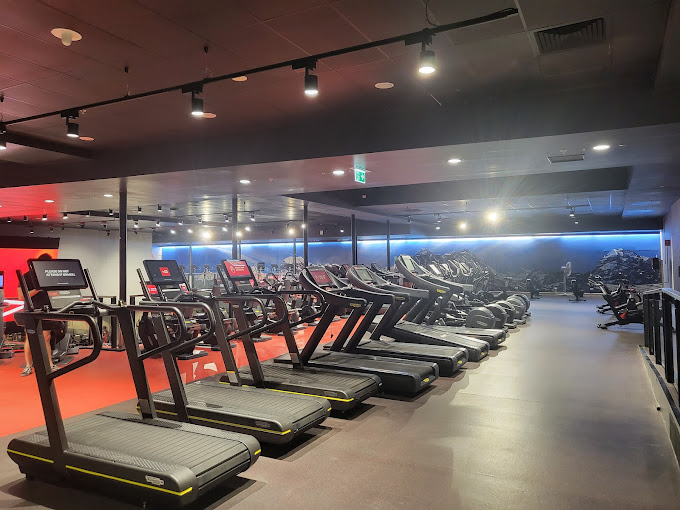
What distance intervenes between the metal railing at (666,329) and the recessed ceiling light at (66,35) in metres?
5.29

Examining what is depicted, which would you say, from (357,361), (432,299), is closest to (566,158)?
(432,299)

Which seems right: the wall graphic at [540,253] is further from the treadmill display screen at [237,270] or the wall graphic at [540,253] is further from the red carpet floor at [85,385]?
the red carpet floor at [85,385]

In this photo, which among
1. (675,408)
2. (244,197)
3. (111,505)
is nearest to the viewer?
(111,505)

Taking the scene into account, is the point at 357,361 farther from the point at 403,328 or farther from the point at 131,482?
the point at 131,482

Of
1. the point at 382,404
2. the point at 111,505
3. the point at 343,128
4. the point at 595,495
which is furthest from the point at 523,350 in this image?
the point at 111,505

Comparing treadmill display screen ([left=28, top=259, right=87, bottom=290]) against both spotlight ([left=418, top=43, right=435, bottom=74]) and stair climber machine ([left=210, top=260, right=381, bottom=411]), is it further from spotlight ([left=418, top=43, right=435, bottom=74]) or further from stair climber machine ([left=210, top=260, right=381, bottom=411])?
spotlight ([left=418, top=43, right=435, bottom=74])

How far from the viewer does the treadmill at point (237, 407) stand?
12.3 ft

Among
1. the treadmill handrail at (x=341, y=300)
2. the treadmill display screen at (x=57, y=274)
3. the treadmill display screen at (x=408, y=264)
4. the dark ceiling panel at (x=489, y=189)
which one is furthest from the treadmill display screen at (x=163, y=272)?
the dark ceiling panel at (x=489, y=189)

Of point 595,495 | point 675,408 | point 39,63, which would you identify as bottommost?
point 595,495

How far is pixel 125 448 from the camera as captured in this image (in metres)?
3.16

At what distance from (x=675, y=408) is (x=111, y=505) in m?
4.13

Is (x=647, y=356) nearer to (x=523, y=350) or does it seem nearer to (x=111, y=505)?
(x=523, y=350)

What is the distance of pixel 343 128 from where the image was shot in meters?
7.00

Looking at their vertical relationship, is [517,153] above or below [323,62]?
below
